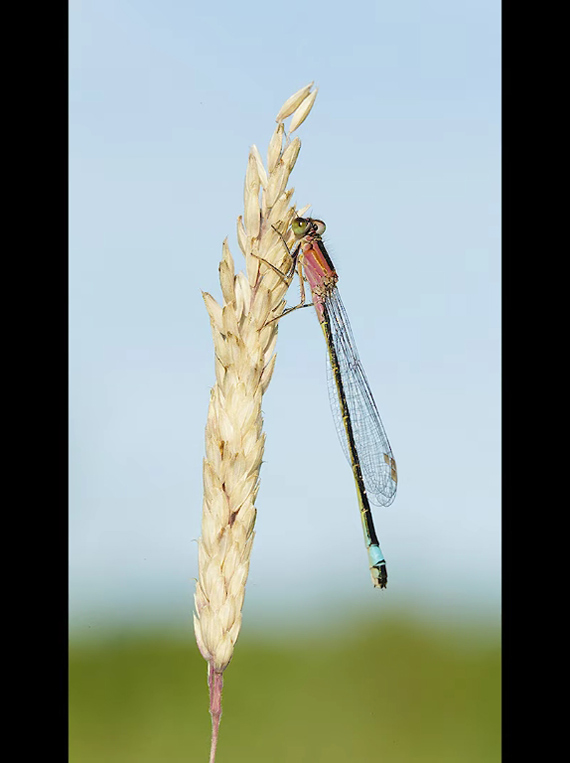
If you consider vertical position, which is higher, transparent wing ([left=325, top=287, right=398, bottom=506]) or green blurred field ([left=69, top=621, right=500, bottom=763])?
transparent wing ([left=325, top=287, right=398, bottom=506])

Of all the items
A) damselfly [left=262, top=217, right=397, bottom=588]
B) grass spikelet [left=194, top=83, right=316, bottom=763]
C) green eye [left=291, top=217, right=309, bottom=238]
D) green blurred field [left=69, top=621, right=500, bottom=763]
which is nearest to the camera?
grass spikelet [left=194, top=83, right=316, bottom=763]

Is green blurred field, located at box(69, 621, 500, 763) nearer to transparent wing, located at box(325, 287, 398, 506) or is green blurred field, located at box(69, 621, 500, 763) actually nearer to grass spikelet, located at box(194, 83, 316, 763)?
transparent wing, located at box(325, 287, 398, 506)

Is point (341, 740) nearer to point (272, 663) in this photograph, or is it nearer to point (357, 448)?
point (272, 663)

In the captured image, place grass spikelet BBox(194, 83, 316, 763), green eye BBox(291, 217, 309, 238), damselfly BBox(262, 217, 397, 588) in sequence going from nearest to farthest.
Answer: grass spikelet BBox(194, 83, 316, 763) → green eye BBox(291, 217, 309, 238) → damselfly BBox(262, 217, 397, 588)

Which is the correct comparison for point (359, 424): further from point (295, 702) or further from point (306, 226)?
point (295, 702)

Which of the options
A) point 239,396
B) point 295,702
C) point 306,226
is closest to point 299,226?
point 306,226

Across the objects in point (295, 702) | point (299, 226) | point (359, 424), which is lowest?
point (295, 702)

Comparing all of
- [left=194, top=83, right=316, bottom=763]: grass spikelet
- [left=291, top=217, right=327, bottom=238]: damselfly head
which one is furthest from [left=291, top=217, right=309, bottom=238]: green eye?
[left=194, top=83, right=316, bottom=763]: grass spikelet
